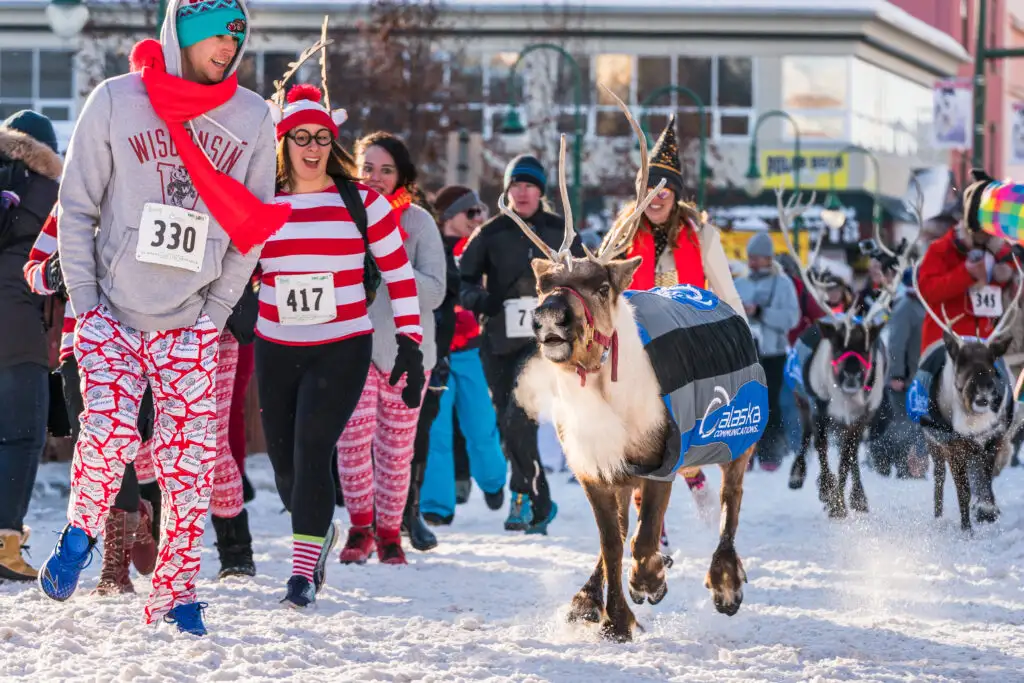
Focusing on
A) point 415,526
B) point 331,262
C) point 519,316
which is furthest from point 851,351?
point 331,262

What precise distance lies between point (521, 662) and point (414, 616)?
3.77 feet

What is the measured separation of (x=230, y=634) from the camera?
5980 millimetres

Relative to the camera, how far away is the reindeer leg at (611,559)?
640 cm

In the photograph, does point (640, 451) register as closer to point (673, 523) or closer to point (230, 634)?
point (230, 634)

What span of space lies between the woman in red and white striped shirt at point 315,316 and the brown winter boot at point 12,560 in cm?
107

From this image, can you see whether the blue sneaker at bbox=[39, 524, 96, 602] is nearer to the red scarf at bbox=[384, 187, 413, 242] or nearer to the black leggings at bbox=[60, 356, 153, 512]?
the black leggings at bbox=[60, 356, 153, 512]

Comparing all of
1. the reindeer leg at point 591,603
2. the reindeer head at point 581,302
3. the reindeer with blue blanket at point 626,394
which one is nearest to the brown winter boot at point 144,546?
the reindeer with blue blanket at point 626,394

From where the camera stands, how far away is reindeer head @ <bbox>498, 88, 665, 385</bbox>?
5863 millimetres

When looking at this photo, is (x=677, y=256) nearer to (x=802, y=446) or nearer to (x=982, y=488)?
(x=982, y=488)

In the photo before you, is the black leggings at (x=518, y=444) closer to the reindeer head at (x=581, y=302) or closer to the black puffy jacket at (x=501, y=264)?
the black puffy jacket at (x=501, y=264)

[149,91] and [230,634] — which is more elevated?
[149,91]

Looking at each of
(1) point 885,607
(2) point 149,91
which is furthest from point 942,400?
(2) point 149,91

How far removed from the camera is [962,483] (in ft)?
34.8

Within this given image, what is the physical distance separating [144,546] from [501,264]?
114 inches
